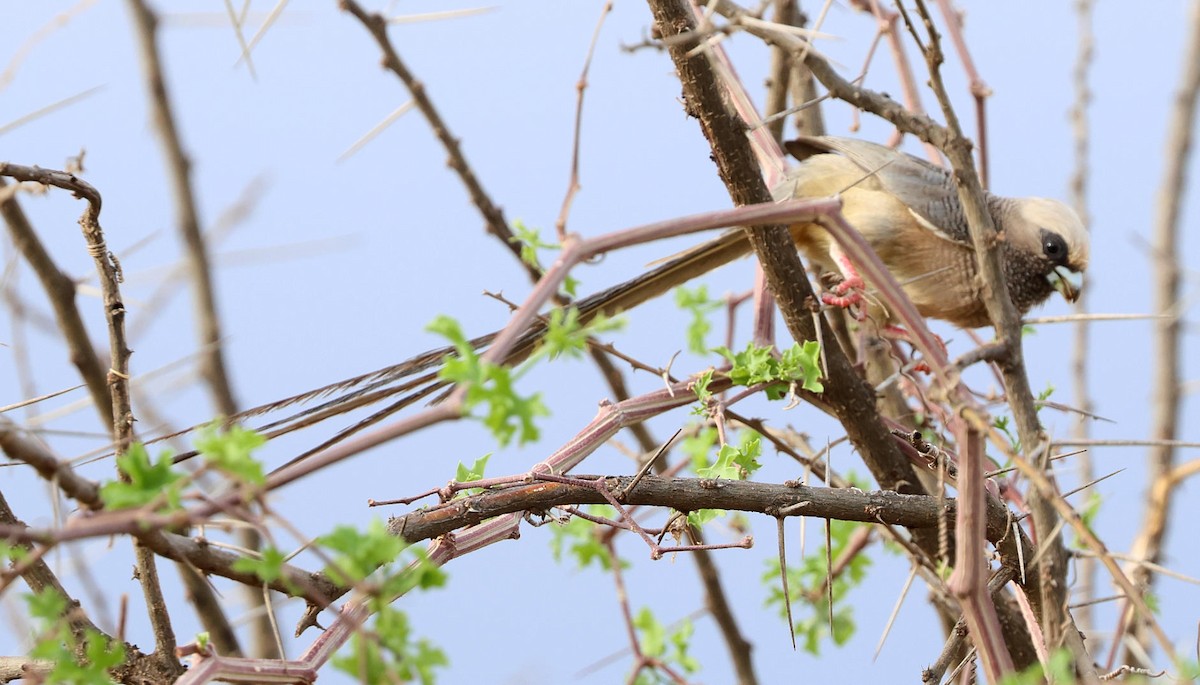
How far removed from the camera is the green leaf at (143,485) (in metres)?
0.62

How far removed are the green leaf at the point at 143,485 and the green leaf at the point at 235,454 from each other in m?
0.03

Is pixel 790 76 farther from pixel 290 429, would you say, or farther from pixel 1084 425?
pixel 290 429

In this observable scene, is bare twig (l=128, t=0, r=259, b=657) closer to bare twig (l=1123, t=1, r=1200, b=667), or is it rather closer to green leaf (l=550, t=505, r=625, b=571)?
green leaf (l=550, t=505, r=625, b=571)

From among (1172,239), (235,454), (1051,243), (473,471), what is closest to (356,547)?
(235,454)

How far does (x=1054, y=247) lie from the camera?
2.41 meters

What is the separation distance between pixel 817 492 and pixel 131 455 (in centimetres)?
82

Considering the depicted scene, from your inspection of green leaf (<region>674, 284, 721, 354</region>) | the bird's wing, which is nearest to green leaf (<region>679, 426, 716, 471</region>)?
green leaf (<region>674, 284, 721, 354</region>)

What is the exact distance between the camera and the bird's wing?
2289 mm

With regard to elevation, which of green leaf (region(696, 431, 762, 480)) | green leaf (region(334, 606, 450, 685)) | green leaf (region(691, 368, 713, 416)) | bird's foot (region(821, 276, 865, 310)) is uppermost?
bird's foot (region(821, 276, 865, 310))

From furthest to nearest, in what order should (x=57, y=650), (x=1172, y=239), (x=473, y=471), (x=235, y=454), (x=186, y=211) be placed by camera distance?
(x=1172, y=239)
(x=186, y=211)
(x=473, y=471)
(x=57, y=650)
(x=235, y=454)

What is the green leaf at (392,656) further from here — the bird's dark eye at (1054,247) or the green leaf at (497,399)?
the bird's dark eye at (1054,247)

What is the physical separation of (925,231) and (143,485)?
1976 millimetres

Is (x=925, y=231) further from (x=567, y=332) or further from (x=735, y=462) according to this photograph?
(x=567, y=332)

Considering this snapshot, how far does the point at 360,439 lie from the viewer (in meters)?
0.64
